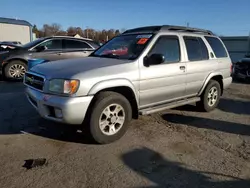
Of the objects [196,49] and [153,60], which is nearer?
[153,60]

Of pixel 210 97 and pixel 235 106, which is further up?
pixel 210 97

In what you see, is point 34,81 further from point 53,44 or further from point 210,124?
point 53,44

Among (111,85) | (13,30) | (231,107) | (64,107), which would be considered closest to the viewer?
(64,107)

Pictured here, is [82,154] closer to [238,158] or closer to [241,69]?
[238,158]

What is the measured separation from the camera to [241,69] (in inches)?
467

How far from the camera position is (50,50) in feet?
32.1

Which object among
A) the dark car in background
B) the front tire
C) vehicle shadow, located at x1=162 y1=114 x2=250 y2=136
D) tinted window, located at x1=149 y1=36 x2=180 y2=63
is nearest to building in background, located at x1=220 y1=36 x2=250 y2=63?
the dark car in background

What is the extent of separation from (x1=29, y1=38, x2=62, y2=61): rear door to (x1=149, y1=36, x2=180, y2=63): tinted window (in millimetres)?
5415

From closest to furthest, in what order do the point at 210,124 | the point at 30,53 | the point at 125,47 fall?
the point at 125,47 → the point at 210,124 → the point at 30,53

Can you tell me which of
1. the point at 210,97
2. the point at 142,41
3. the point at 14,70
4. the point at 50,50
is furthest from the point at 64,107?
the point at 14,70

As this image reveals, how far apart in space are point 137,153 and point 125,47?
206 cm

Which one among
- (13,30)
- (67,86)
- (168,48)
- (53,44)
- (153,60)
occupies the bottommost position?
(67,86)

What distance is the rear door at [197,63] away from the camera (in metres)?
5.46

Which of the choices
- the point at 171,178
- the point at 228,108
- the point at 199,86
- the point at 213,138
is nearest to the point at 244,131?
the point at 213,138
